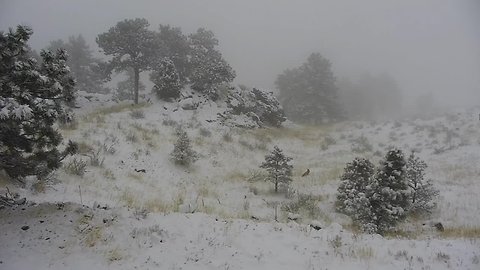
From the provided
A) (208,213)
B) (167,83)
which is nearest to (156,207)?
(208,213)

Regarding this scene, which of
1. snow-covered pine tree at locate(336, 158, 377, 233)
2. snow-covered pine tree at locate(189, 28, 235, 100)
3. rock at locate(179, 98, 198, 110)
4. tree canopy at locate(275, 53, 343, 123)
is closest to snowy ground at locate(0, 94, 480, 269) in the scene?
snow-covered pine tree at locate(336, 158, 377, 233)

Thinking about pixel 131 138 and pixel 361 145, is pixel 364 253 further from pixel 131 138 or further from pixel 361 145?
pixel 361 145

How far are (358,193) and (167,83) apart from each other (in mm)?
21775

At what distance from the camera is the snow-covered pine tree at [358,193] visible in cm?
1201

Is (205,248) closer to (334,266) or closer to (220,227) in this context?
(220,227)

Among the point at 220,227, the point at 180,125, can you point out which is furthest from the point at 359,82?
the point at 220,227

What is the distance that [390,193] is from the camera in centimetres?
1174

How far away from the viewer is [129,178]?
15.3 meters

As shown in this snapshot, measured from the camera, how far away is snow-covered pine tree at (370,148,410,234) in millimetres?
11766

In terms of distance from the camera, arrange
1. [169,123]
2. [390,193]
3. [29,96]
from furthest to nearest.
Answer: [169,123] < [390,193] < [29,96]

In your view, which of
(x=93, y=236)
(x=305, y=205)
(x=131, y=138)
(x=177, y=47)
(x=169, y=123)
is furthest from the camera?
(x=177, y=47)

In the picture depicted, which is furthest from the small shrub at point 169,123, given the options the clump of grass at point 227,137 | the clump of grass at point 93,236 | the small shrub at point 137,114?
the clump of grass at point 93,236

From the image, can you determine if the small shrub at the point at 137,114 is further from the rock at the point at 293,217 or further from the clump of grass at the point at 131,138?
the rock at the point at 293,217

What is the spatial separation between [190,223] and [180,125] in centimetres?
1732
